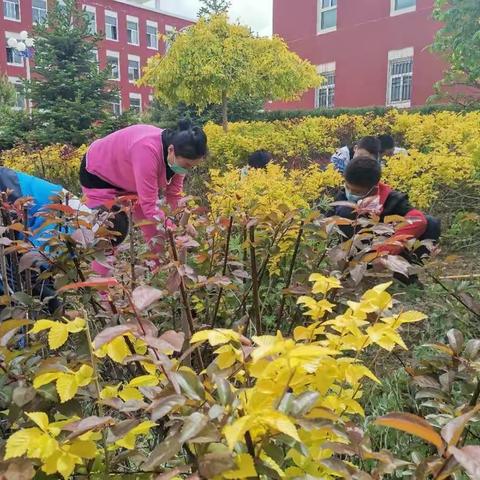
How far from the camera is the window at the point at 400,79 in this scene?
1892 cm

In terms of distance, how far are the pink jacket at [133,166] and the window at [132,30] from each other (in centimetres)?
3626

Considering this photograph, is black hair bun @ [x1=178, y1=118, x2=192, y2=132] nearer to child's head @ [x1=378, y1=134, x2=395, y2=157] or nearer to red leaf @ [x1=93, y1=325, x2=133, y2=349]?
red leaf @ [x1=93, y1=325, x2=133, y2=349]

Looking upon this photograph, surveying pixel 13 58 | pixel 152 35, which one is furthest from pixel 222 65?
pixel 152 35

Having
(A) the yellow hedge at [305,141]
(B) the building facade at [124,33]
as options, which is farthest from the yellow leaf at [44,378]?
(B) the building facade at [124,33]

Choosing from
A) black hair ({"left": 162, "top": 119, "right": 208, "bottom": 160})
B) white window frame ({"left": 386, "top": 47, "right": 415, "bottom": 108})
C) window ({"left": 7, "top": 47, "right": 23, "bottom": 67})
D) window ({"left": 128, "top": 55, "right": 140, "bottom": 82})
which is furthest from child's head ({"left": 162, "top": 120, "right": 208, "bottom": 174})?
window ({"left": 128, "top": 55, "right": 140, "bottom": 82})

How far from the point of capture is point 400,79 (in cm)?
1925

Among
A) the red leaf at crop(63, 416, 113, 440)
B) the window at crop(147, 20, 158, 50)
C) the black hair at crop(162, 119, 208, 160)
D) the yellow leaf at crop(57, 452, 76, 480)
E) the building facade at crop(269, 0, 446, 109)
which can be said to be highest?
the window at crop(147, 20, 158, 50)

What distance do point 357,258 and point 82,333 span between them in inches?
29.3

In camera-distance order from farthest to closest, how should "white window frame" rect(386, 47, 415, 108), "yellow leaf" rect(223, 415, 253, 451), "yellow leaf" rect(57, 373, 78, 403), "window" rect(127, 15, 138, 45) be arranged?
"window" rect(127, 15, 138, 45) → "white window frame" rect(386, 47, 415, 108) → "yellow leaf" rect(57, 373, 78, 403) → "yellow leaf" rect(223, 415, 253, 451)

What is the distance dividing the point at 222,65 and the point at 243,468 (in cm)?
1022

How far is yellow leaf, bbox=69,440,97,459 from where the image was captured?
80 cm

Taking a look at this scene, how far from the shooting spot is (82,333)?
1.09 meters

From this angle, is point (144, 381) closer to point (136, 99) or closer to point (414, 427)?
point (414, 427)

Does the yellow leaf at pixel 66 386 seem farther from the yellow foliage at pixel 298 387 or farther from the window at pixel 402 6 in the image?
the window at pixel 402 6
